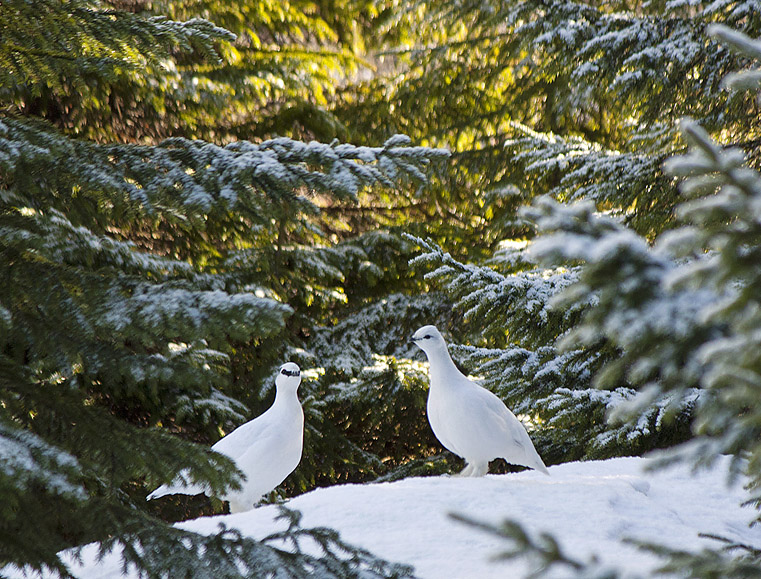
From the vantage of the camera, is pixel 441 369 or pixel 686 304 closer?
pixel 686 304

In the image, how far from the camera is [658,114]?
4.49m

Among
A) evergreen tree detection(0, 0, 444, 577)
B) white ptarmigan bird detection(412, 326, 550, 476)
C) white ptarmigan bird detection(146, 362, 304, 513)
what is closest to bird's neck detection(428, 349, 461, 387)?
white ptarmigan bird detection(412, 326, 550, 476)

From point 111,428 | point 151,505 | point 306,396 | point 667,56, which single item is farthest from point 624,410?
point 306,396

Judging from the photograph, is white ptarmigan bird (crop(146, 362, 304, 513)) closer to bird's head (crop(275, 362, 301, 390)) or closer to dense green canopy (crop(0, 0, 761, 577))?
bird's head (crop(275, 362, 301, 390))

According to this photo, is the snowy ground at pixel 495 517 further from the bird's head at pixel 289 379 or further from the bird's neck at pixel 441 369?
the bird's head at pixel 289 379

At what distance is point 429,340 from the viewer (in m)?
4.00

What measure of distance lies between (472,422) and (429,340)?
0.55 metres

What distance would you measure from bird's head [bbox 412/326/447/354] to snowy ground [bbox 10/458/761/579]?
725mm

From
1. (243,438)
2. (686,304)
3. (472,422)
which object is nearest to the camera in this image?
(686,304)

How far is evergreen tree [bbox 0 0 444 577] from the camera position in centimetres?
175

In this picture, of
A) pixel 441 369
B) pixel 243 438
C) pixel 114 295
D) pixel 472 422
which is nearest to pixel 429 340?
pixel 441 369

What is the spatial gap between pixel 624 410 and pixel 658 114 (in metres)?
3.95

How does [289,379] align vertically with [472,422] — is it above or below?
above

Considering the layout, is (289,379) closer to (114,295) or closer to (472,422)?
(472,422)
